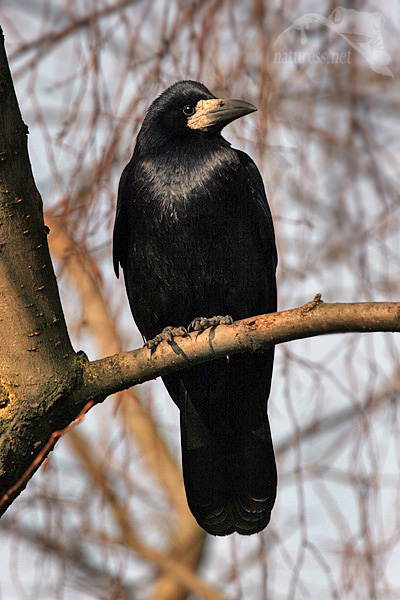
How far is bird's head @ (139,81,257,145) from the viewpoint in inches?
143

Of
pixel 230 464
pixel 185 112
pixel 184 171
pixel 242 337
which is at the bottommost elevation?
pixel 242 337

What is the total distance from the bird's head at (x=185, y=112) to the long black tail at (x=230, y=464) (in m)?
1.26

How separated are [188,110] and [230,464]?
1735 mm

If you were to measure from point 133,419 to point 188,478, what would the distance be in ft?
9.76

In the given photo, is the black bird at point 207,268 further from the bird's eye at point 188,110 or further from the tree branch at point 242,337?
the tree branch at point 242,337

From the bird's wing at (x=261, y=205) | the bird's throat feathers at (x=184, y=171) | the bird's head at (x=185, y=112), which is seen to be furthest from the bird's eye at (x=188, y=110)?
the bird's wing at (x=261, y=205)

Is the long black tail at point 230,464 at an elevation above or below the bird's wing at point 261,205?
below

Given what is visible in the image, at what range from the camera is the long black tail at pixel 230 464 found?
3.44 m

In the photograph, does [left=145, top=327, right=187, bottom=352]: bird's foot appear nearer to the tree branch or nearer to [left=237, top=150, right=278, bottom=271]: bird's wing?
the tree branch

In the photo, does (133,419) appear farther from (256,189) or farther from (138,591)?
(256,189)

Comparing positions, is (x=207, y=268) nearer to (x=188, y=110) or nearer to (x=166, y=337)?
(x=166, y=337)

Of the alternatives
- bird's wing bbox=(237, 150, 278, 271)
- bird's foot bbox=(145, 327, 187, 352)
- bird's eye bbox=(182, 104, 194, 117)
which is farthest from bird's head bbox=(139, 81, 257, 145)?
bird's foot bbox=(145, 327, 187, 352)

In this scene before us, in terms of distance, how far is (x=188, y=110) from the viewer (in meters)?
3.71

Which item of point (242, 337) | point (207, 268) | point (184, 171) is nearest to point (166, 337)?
point (242, 337)
